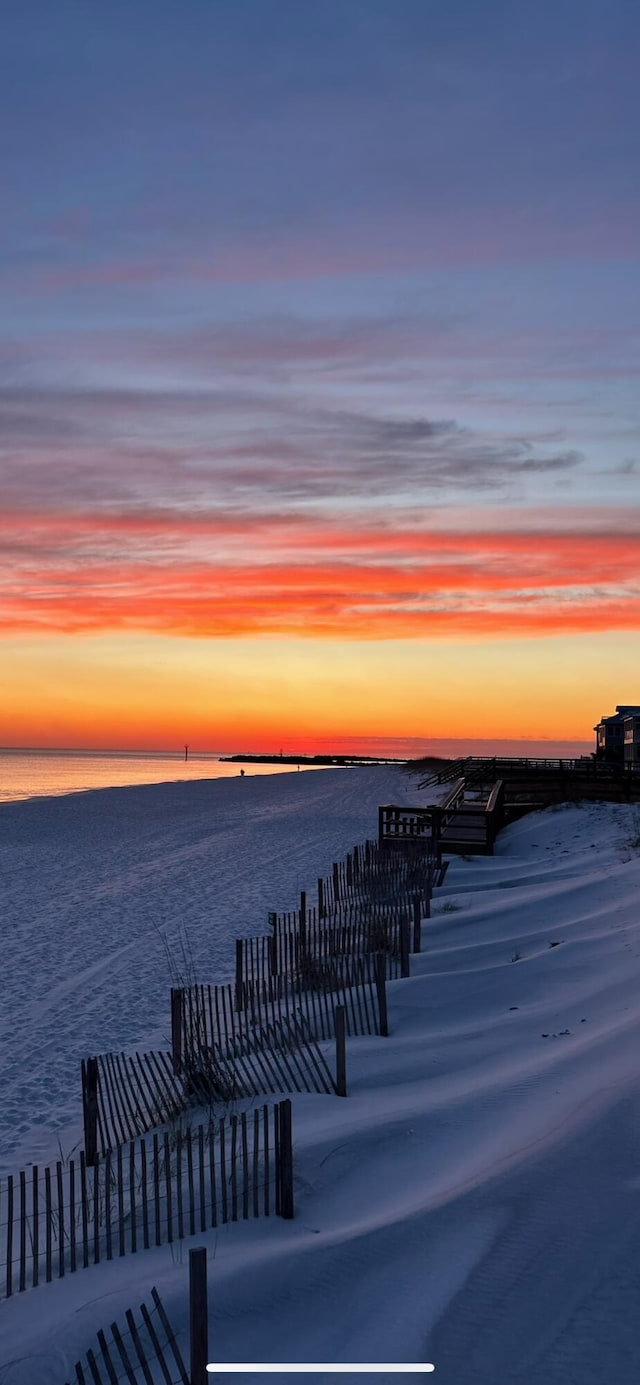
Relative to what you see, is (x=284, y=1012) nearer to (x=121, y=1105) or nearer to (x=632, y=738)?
(x=121, y=1105)

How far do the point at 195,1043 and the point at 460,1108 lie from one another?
13.0 feet

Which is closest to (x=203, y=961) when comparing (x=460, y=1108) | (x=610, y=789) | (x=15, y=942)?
(x=15, y=942)

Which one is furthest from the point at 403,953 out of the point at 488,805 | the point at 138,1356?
the point at 488,805

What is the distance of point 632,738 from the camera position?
72.0m

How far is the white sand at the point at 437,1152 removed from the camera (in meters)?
5.73

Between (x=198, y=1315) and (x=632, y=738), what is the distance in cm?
7055

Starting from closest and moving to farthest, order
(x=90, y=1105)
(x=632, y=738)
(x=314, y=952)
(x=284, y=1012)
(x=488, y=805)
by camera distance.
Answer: (x=90, y=1105) → (x=284, y=1012) → (x=314, y=952) → (x=488, y=805) → (x=632, y=738)

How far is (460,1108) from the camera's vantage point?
882cm

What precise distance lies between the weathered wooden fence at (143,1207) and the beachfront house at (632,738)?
64.2m

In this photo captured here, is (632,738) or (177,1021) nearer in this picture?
(177,1021)

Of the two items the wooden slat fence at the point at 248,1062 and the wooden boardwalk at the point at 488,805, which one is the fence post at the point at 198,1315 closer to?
the wooden slat fence at the point at 248,1062

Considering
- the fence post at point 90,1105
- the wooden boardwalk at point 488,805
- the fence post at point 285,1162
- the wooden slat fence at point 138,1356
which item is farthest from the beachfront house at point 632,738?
the wooden slat fence at point 138,1356

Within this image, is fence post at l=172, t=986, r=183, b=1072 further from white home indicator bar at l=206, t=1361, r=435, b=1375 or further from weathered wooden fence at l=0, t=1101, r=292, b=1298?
white home indicator bar at l=206, t=1361, r=435, b=1375

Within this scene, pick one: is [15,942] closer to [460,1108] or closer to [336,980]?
[336,980]
